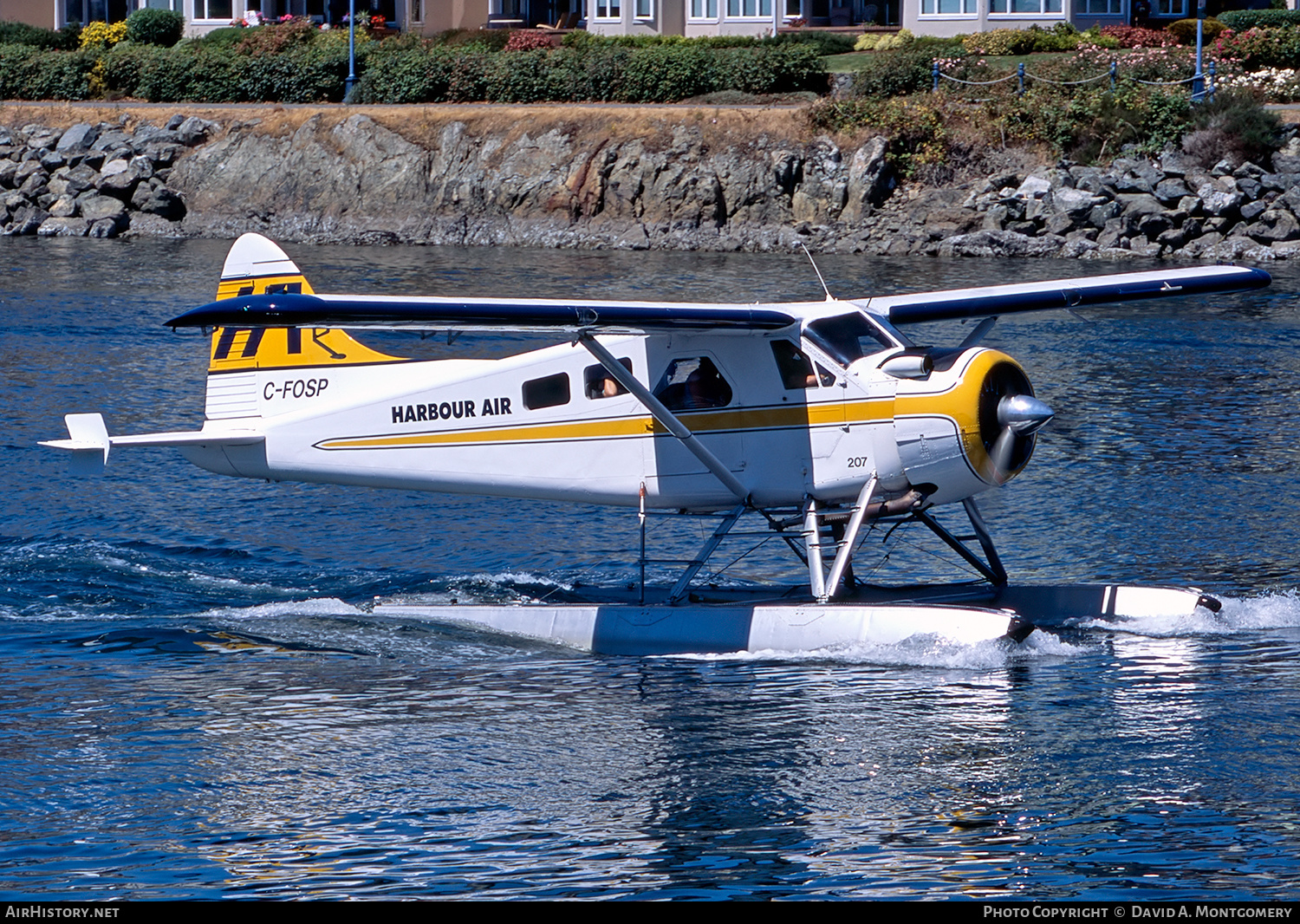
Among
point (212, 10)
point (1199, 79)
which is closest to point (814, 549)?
point (1199, 79)

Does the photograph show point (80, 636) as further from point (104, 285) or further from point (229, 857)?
point (104, 285)

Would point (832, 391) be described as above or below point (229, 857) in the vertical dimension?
above

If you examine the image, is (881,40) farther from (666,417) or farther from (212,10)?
(666,417)

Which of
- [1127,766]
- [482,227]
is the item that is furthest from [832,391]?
[482,227]

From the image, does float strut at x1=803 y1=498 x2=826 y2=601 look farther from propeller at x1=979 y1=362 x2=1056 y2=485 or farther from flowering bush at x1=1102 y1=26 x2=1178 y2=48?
flowering bush at x1=1102 y1=26 x2=1178 y2=48

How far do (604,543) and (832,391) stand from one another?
4607mm

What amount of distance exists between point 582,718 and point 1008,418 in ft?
12.3

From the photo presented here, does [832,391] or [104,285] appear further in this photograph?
[104,285]

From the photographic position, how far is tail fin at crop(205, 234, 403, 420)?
1370 centimetres

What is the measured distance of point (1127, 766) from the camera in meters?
9.45

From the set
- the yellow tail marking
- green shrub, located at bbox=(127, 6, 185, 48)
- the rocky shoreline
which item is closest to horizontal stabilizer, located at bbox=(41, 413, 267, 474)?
the yellow tail marking

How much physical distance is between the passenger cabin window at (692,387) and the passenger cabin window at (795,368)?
0.48 meters

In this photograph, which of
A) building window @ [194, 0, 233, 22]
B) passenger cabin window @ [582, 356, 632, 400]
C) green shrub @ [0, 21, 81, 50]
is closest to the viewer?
passenger cabin window @ [582, 356, 632, 400]

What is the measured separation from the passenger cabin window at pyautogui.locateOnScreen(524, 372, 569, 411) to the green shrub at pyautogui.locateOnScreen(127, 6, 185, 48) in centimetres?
4991
